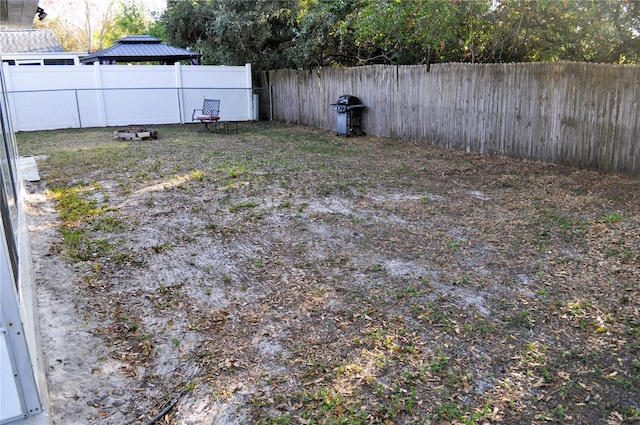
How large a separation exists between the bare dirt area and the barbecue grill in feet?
17.4

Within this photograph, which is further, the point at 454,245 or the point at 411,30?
the point at 411,30

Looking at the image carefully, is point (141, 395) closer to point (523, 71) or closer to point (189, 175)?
point (189, 175)

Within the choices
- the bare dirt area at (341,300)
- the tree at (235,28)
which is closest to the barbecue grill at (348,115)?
the tree at (235,28)

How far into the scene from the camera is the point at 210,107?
15188 mm

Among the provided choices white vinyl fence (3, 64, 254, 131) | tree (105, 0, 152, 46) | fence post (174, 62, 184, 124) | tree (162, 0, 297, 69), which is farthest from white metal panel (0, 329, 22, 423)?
tree (105, 0, 152, 46)

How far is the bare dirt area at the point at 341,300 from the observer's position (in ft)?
9.21

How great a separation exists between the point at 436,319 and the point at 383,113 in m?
9.44

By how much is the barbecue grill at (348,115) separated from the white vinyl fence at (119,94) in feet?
18.0

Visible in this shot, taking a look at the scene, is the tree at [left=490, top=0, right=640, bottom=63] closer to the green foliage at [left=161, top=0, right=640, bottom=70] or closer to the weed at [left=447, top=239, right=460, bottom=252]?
the green foliage at [left=161, top=0, right=640, bottom=70]

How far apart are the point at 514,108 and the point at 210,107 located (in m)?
9.12

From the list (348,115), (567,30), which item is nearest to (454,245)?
(567,30)

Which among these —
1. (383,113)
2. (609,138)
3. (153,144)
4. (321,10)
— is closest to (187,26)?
(321,10)

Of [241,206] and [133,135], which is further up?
[133,135]

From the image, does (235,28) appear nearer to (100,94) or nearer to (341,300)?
(100,94)
